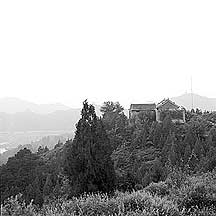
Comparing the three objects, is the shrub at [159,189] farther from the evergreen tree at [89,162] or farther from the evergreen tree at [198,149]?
the evergreen tree at [198,149]

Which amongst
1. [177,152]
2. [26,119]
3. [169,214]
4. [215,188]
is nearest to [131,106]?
[177,152]

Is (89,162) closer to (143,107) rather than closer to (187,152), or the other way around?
(187,152)

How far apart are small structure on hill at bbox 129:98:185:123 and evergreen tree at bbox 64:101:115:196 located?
1639 centimetres

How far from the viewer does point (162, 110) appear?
99.5 ft

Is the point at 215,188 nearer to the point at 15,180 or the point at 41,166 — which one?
the point at 15,180

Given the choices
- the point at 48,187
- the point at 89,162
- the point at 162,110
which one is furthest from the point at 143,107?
the point at 89,162

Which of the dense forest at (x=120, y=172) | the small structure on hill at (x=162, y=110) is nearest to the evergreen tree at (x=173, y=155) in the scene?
the dense forest at (x=120, y=172)

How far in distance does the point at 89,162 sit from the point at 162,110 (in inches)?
721

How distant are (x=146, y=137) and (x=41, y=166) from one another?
772cm

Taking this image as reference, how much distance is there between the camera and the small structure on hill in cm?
2988

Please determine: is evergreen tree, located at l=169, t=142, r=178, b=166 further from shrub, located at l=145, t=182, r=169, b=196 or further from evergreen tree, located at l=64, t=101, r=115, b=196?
shrub, located at l=145, t=182, r=169, b=196

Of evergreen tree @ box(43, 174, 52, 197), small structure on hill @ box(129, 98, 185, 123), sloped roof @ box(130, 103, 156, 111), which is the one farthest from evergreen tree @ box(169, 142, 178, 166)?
sloped roof @ box(130, 103, 156, 111)

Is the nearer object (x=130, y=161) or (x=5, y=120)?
(x=130, y=161)

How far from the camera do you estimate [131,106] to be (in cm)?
3300
